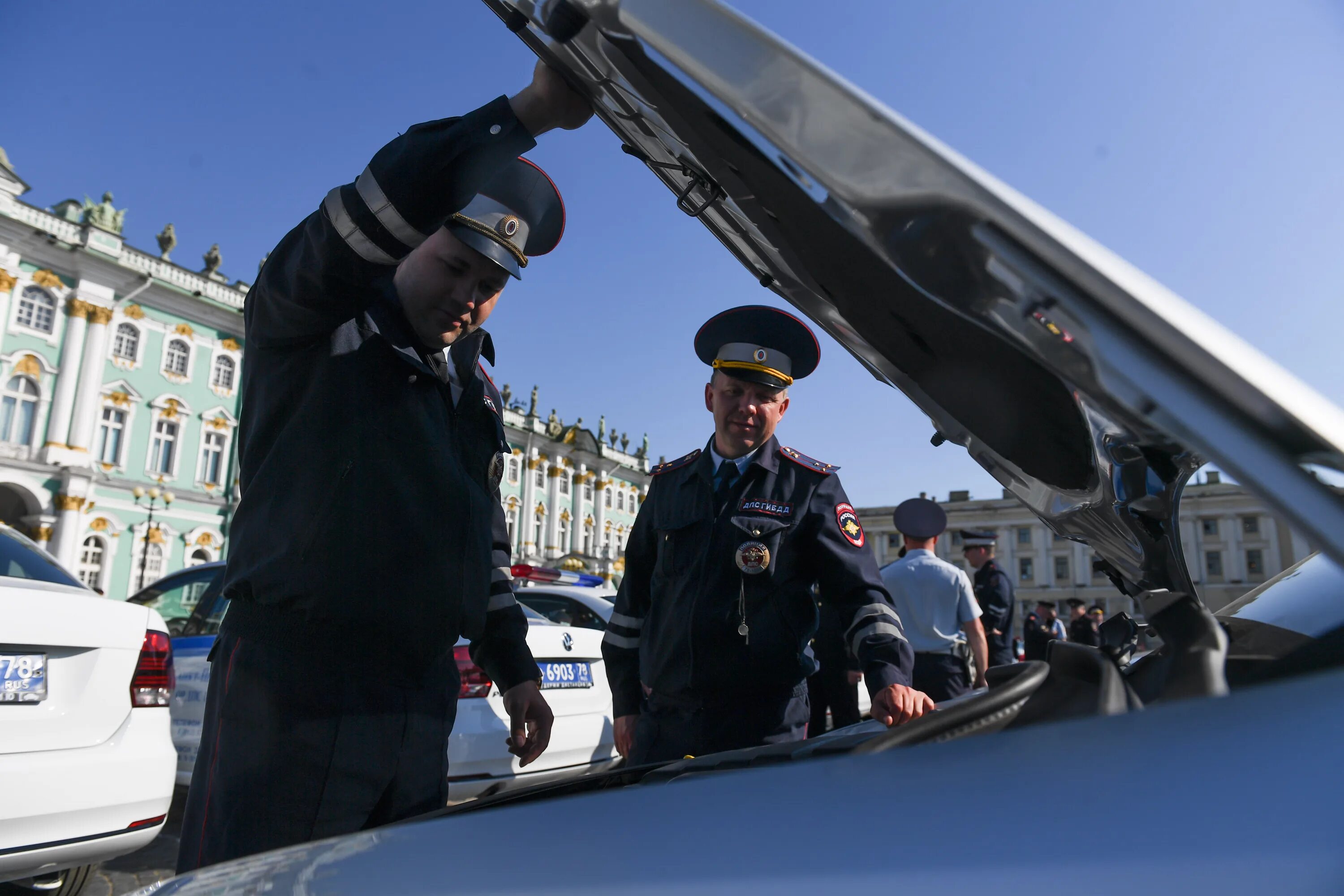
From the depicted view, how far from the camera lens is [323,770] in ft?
4.92

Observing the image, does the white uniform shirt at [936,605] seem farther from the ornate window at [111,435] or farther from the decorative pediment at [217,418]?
the decorative pediment at [217,418]

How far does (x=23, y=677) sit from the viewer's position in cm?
244

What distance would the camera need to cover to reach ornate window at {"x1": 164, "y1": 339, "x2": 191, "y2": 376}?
1179 inches

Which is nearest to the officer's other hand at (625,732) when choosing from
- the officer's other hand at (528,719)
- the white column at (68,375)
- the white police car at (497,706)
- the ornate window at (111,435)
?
the officer's other hand at (528,719)

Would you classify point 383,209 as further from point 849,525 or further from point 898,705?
point 849,525

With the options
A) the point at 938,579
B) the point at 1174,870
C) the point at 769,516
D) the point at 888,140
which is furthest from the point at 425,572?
the point at 938,579

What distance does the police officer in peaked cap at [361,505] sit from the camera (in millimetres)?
1309

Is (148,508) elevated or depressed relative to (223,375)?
depressed

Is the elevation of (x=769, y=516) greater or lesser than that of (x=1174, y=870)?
greater

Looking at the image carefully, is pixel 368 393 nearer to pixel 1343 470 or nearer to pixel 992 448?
pixel 992 448

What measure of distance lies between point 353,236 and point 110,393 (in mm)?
33058

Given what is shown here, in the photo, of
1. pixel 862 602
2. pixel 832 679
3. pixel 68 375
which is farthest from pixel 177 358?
pixel 862 602

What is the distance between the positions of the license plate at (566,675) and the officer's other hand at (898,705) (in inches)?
106

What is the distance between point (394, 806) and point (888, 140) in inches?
60.1
